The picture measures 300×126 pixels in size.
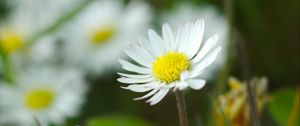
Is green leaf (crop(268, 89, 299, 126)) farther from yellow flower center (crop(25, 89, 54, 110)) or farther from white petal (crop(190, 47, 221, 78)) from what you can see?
yellow flower center (crop(25, 89, 54, 110))

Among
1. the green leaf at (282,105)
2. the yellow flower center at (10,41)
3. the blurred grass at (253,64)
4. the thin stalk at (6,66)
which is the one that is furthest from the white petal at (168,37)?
the yellow flower center at (10,41)

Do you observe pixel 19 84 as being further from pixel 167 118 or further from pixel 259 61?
pixel 259 61

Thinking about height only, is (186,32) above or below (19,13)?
below

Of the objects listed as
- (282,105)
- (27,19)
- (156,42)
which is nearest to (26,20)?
(27,19)

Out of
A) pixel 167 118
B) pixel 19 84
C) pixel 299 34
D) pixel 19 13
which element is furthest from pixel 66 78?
pixel 299 34

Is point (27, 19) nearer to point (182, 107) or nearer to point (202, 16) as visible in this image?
point (202, 16)

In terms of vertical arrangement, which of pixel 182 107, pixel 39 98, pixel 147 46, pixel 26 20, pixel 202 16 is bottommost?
pixel 182 107
